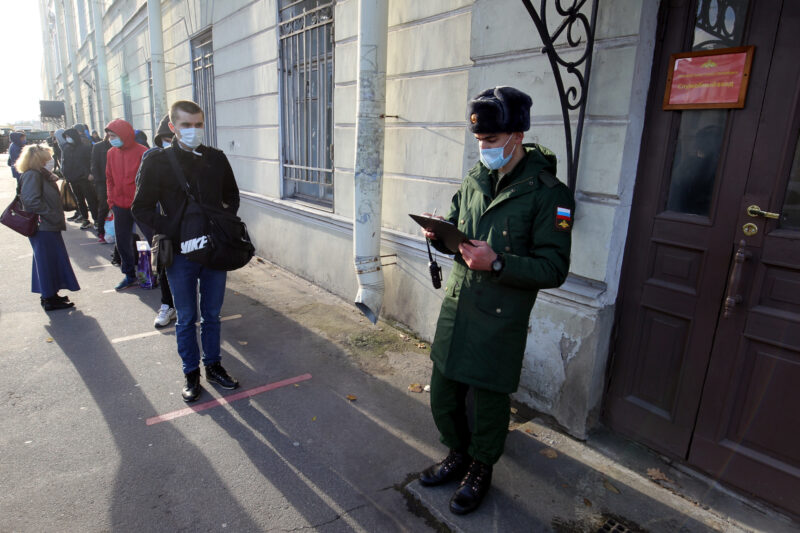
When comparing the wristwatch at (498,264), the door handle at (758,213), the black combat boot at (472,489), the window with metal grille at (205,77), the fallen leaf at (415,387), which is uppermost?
the window with metal grille at (205,77)

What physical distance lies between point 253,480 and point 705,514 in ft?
7.74

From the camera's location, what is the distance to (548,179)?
2.03 m

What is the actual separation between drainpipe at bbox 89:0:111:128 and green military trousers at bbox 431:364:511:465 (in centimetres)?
1895

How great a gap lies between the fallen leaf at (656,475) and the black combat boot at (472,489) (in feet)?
3.19

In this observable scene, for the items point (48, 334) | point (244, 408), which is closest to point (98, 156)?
point (48, 334)

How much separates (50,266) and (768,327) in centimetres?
609

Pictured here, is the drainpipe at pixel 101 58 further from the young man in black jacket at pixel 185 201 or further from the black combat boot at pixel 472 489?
the black combat boot at pixel 472 489

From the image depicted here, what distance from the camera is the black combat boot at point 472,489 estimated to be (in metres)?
2.29

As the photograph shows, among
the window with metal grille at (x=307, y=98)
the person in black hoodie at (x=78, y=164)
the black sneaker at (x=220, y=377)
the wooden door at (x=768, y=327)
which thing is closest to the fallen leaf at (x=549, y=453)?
the wooden door at (x=768, y=327)

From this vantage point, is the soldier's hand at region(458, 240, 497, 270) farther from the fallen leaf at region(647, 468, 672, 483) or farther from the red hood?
the red hood

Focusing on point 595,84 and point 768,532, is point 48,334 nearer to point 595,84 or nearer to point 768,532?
point 595,84

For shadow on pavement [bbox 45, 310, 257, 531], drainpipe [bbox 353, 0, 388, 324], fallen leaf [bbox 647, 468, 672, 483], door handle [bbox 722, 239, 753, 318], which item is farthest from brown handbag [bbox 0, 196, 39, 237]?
door handle [bbox 722, 239, 753, 318]

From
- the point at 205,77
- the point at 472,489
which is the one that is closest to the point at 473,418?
the point at 472,489

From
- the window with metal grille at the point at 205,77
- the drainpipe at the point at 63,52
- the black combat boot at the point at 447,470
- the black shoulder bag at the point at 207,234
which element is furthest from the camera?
the drainpipe at the point at 63,52
